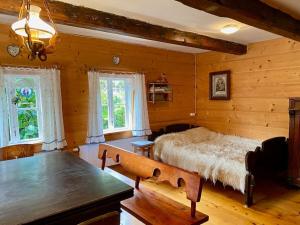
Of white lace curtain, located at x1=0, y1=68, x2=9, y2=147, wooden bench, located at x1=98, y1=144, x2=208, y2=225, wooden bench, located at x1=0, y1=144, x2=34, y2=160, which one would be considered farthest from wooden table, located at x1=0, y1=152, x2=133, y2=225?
white lace curtain, located at x1=0, y1=68, x2=9, y2=147

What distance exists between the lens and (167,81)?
15.7 ft

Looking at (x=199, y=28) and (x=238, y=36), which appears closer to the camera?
(x=199, y=28)

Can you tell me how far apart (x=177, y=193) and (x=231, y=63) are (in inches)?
111

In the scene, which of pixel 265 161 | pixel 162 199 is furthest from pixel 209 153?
pixel 162 199

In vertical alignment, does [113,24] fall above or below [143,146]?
above

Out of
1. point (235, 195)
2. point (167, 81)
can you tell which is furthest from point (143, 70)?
point (235, 195)

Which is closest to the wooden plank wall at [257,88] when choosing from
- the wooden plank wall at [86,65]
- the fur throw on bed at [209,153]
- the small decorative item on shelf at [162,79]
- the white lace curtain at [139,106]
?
the fur throw on bed at [209,153]

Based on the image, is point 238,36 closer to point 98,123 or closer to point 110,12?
point 110,12

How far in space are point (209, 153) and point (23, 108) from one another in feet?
9.12

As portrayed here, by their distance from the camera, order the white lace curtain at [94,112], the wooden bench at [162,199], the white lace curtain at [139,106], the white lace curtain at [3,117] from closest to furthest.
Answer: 1. the wooden bench at [162,199]
2. the white lace curtain at [3,117]
3. the white lace curtain at [94,112]
4. the white lace curtain at [139,106]

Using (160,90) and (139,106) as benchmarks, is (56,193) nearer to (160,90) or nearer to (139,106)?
(139,106)

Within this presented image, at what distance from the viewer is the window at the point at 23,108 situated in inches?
122

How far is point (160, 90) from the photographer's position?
4559mm

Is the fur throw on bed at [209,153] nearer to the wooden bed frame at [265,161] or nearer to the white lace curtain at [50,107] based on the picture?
the wooden bed frame at [265,161]
